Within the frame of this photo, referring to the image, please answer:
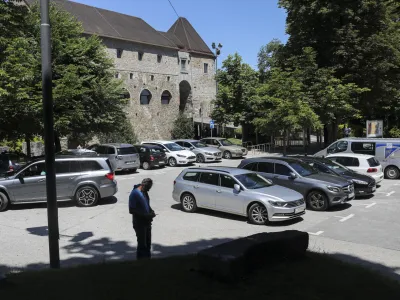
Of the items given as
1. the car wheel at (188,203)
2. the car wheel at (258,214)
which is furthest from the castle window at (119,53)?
the car wheel at (258,214)

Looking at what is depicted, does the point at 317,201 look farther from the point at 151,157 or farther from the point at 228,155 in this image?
the point at 228,155

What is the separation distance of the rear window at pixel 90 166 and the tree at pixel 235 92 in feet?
79.7

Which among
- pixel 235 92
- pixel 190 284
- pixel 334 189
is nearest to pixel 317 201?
pixel 334 189

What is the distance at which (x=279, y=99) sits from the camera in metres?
24.9

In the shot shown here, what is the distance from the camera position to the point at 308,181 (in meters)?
13.1

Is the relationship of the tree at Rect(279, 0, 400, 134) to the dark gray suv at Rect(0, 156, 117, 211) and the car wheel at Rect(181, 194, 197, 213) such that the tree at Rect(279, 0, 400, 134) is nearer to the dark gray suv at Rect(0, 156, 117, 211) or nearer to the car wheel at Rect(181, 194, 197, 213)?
the car wheel at Rect(181, 194, 197, 213)

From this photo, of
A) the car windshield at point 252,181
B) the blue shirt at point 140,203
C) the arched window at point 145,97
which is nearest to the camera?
the blue shirt at point 140,203

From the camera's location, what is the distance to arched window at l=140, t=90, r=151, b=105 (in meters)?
46.9

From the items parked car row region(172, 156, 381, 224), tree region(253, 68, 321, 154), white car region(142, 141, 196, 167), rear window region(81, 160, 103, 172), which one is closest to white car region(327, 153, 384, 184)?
parked car row region(172, 156, 381, 224)

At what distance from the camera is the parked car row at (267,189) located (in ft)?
36.8

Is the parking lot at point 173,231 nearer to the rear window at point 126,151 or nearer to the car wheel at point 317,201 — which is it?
the car wheel at point 317,201

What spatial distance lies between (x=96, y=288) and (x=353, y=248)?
20.6ft

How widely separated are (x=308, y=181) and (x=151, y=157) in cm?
1331

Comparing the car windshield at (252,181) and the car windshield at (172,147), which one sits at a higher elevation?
the car windshield at (172,147)
